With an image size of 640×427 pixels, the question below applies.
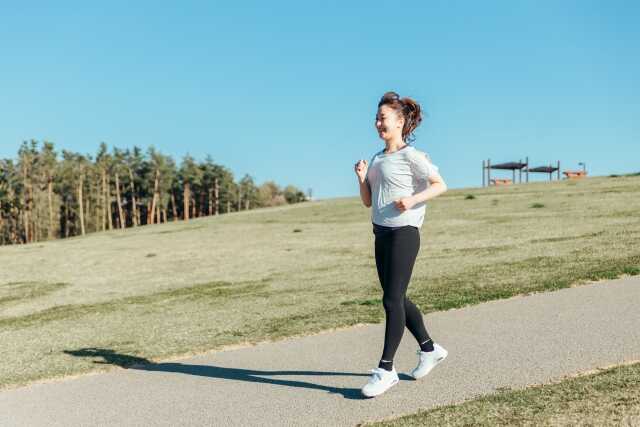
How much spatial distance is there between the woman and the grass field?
3.01 m

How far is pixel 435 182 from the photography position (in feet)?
16.8

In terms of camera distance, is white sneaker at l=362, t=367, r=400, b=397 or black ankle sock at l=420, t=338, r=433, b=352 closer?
white sneaker at l=362, t=367, r=400, b=397

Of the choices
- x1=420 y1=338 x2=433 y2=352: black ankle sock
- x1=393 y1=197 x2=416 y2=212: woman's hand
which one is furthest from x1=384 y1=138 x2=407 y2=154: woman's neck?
x1=420 y1=338 x2=433 y2=352: black ankle sock

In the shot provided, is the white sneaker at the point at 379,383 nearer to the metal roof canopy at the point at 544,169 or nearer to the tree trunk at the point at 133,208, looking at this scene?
the metal roof canopy at the point at 544,169

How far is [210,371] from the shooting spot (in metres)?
6.54

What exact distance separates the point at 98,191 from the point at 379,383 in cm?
9063

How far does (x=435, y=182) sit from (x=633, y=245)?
990 cm

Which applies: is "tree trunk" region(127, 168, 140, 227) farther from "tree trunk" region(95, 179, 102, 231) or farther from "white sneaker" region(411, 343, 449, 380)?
"white sneaker" region(411, 343, 449, 380)

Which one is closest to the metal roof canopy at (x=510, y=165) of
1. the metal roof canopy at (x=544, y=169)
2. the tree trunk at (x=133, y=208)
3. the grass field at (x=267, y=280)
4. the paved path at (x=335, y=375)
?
the metal roof canopy at (x=544, y=169)

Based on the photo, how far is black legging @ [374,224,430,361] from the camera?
505cm

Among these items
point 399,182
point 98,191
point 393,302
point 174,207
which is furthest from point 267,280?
point 174,207

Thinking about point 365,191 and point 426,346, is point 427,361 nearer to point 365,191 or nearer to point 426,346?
point 426,346

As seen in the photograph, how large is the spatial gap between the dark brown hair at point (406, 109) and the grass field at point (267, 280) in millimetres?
3582

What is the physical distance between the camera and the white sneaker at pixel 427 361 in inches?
213
